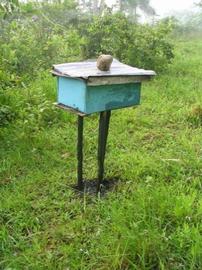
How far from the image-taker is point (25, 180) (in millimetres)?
3496

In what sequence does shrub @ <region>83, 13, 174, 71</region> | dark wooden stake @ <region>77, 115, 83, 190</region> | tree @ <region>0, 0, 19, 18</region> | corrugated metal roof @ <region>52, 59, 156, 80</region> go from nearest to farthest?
corrugated metal roof @ <region>52, 59, 156, 80</region> < dark wooden stake @ <region>77, 115, 83, 190</region> < tree @ <region>0, 0, 19, 18</region> < shrub @ <region>83, 13, 174, 71</region>

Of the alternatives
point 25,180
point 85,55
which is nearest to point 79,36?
point 85,55

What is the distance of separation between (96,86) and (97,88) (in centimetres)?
2

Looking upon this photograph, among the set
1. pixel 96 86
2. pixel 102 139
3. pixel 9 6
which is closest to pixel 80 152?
pixel 102 139

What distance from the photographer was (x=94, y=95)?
2738mm

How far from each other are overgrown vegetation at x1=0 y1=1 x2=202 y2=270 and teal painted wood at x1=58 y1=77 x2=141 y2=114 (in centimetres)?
71

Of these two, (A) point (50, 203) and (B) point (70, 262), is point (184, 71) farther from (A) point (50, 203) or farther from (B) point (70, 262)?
(B) point (70, 262)

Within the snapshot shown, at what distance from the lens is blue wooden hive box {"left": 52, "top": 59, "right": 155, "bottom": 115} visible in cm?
269

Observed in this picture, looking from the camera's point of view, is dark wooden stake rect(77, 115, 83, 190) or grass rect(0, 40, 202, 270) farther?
dark wooden stake rect(77, 115, 83, 190)

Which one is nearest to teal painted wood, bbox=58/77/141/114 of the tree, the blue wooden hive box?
the blue wooden hive box

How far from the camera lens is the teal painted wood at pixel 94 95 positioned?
8.90ft

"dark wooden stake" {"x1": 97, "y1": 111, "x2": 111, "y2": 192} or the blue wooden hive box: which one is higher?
the blue wooden hive box

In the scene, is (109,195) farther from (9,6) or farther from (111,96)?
(9,6)

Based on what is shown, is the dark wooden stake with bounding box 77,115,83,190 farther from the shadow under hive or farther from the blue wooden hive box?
the blue wooden hive box
